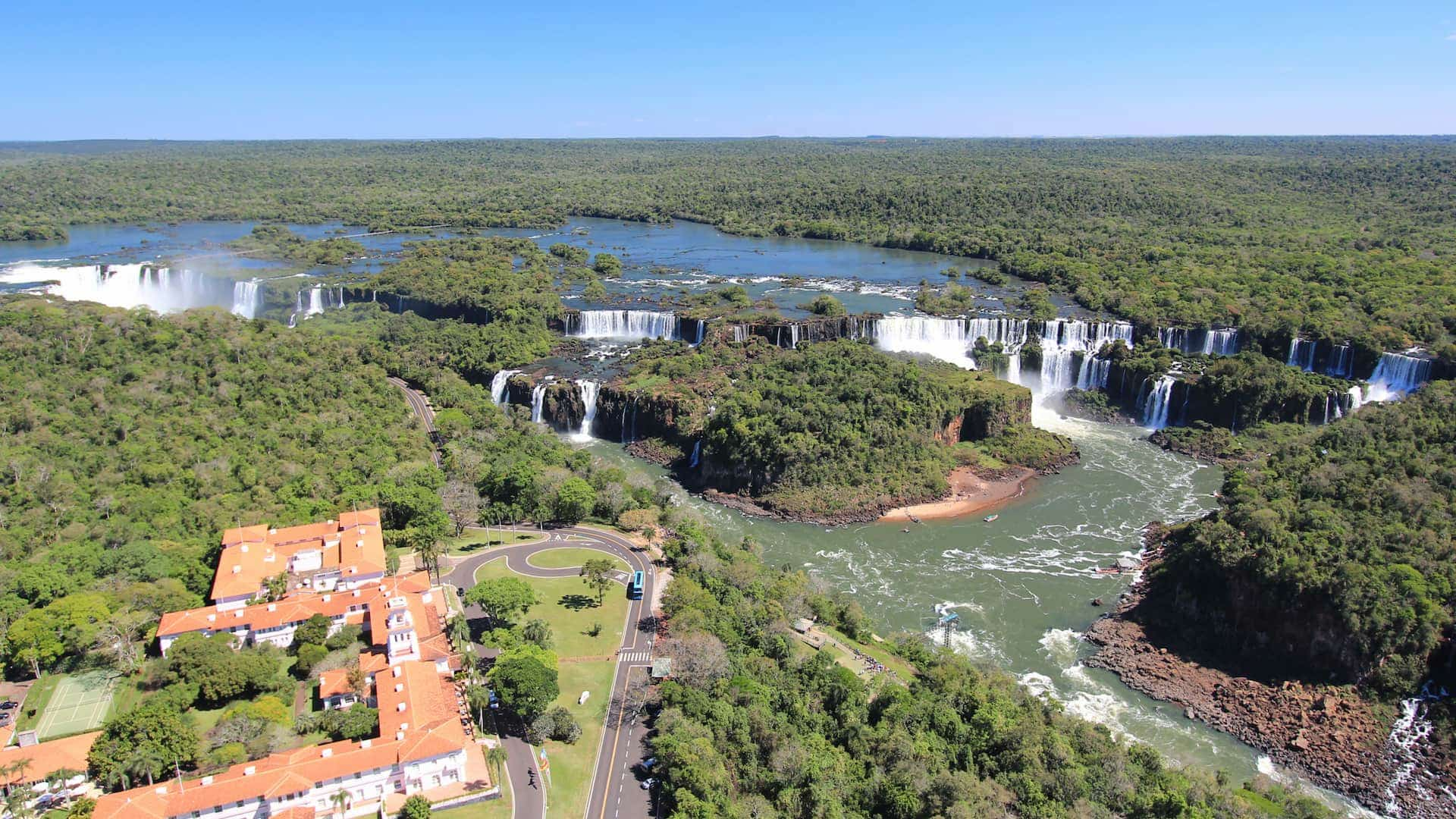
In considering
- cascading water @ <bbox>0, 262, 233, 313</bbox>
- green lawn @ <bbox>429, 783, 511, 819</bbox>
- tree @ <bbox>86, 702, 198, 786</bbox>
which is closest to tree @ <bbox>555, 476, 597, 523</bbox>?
green lawn @ <bbox>429, 783, 511, 819</bbox>

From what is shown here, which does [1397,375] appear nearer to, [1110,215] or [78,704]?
[1110,215]

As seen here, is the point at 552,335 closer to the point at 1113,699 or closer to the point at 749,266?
the point at 749,266

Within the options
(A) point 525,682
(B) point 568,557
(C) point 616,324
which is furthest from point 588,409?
(A) point 525,682

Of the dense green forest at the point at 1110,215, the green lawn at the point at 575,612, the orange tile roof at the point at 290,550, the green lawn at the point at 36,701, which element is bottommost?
the green lawn at the point at 36,701

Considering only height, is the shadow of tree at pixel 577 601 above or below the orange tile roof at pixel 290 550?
below

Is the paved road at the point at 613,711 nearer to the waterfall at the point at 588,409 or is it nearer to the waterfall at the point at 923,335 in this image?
the waterfall at the point at 588,409

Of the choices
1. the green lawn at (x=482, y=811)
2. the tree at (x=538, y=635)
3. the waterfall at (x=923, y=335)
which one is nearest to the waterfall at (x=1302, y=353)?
the waterfall at (x=923, y=335)
